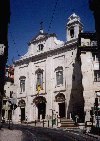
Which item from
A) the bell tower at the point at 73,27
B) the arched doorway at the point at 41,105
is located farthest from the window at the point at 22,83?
the bell tower at the point at 73,27

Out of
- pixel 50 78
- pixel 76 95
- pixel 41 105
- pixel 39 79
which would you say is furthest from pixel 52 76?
pixel 76 95

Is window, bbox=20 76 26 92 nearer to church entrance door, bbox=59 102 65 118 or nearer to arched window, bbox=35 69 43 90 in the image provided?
arched window, bbox=35 69 43 90

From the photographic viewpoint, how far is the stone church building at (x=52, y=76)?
34.4 metres

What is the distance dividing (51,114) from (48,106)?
1334mm

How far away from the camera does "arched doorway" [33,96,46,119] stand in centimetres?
3850

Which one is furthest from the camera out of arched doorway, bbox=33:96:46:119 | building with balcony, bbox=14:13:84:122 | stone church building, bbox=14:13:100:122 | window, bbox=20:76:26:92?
window, bbox=20:76:26:92

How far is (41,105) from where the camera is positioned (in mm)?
39031

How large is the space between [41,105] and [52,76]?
16.5 ft

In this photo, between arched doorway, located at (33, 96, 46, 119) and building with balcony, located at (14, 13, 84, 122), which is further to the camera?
arched doorway, located at (33, 96, 46, 119)

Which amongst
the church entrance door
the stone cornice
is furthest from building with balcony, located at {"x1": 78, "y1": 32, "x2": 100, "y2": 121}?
the church entrance door

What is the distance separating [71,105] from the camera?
114ft

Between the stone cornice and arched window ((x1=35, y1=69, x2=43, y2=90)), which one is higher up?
the stone cornice

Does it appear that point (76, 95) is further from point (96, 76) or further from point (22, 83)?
point (22, 83)

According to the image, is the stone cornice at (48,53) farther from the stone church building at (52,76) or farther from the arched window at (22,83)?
the arched window at (22,83)
